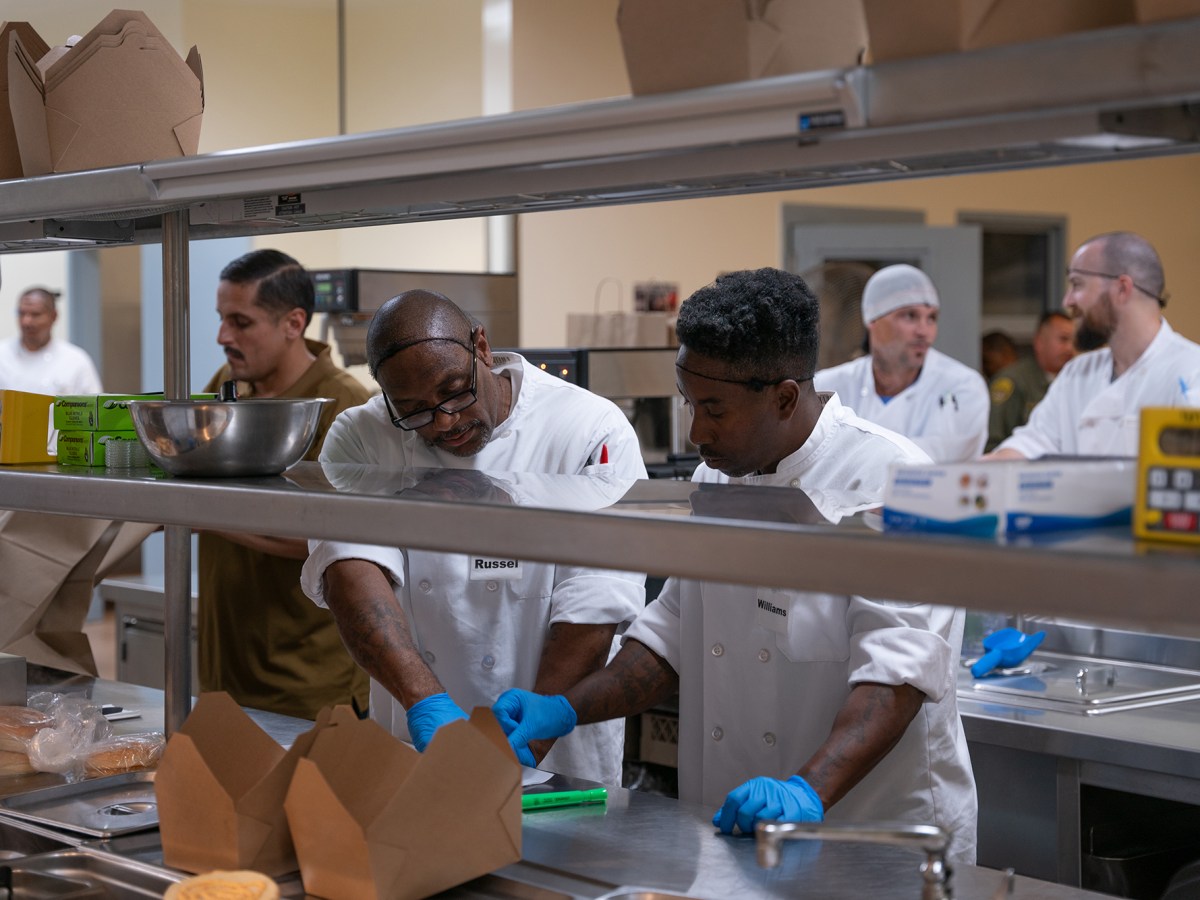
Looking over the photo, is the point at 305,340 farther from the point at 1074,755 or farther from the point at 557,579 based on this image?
the point at 1074,755

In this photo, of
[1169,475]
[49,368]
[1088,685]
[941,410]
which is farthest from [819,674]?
[49,368]

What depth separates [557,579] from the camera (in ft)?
7.40

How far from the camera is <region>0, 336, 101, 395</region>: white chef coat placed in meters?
7.17

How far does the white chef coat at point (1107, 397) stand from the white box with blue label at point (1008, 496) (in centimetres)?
323

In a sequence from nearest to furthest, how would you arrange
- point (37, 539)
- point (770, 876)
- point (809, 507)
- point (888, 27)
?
point (888, 27) < point (809, 507) < point (770, 876) < point (37, 539)

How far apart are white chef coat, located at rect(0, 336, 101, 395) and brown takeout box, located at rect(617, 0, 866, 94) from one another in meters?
6.45

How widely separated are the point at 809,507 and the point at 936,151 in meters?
0.36

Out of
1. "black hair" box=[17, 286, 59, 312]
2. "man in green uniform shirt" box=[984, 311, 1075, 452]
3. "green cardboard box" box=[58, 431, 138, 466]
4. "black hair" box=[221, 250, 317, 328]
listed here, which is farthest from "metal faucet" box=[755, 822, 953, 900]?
"black hair" box=[17, 286, 59, 312]

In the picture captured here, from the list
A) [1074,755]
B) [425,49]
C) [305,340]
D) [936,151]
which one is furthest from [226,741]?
[425,49]

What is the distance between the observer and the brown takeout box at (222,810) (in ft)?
4.90

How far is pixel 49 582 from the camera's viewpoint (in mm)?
2697

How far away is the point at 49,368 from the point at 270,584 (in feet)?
15.4

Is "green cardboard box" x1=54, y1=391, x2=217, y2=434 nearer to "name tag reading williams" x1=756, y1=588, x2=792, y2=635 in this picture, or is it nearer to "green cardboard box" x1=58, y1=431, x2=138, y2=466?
"green cardboard box" x1=58, y1=431, x2=138, y2=466

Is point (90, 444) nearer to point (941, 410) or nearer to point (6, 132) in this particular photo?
point (6, 132)
